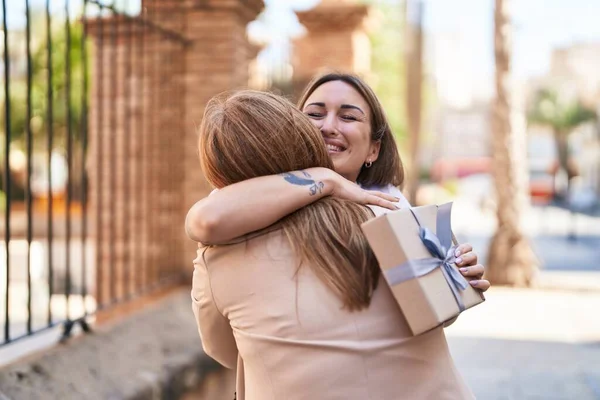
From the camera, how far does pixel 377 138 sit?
226 centimetres

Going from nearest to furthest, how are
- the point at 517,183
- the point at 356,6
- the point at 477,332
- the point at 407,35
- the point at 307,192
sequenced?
1. the point at 307,192
2. the point at 477,332
3. the point at 356,6
4. the point at 517,183
5. the point at 407,35

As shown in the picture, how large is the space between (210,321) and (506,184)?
964 cm

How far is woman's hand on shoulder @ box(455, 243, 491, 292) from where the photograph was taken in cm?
170

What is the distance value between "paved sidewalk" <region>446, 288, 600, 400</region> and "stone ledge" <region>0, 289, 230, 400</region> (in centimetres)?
210

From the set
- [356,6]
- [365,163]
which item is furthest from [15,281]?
[365,163]

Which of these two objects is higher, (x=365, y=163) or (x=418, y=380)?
(x=365, y=163)

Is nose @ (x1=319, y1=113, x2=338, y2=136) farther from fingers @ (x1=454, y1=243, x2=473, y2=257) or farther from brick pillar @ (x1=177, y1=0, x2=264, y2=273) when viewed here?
brick pillar @ (x1=177, y1=0, x2=264, y2=273)

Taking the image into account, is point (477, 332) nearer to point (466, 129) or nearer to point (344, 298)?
point (344, 298)

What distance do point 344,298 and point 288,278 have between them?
132 millimetres

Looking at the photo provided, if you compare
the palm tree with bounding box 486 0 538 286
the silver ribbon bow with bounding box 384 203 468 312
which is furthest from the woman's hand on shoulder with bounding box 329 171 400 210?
the palm tree with bounding box 486 0 538 286

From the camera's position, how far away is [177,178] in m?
5.84

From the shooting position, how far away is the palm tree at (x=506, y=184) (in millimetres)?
10484

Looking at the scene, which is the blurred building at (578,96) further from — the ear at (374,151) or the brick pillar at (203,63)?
the ear at (374,151)

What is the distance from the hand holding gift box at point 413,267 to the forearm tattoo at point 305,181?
0.20m
